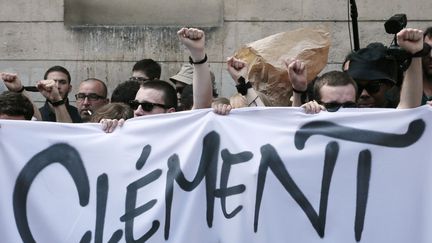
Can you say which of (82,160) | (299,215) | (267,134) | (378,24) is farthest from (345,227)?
(378,24)

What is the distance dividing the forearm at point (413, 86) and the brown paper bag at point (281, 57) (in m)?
1.76

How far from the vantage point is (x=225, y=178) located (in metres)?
5.57

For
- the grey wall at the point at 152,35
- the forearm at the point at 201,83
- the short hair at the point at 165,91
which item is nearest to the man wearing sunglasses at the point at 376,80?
the forearm at the point at 201,83

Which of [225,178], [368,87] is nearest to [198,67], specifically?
[225,178]

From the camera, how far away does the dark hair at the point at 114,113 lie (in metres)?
6.30

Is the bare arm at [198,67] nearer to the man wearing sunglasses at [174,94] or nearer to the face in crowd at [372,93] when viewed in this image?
the man wearing sunglasses at [174,94]

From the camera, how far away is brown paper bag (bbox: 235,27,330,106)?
24.1 feet

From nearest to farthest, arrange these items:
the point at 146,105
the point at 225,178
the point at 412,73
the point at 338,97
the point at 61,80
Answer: the point at 412,73
the point at 225,178
the point at 338,97
the point at 146,105
the point at 61,80

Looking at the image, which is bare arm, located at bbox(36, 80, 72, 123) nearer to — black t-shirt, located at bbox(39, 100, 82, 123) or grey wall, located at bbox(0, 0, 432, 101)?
black t-shirt, located at bbox(39, 100, 82, 123)

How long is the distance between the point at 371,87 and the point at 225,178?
119 centimetres

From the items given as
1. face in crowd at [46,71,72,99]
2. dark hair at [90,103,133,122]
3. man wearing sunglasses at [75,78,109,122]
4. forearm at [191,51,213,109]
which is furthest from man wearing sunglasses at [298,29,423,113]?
face in crowd at [46,71,72,99]

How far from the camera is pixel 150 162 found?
5.71 m

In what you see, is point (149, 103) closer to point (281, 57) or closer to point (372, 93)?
point (372, 93)

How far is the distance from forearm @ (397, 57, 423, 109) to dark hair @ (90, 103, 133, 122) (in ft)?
5.60
